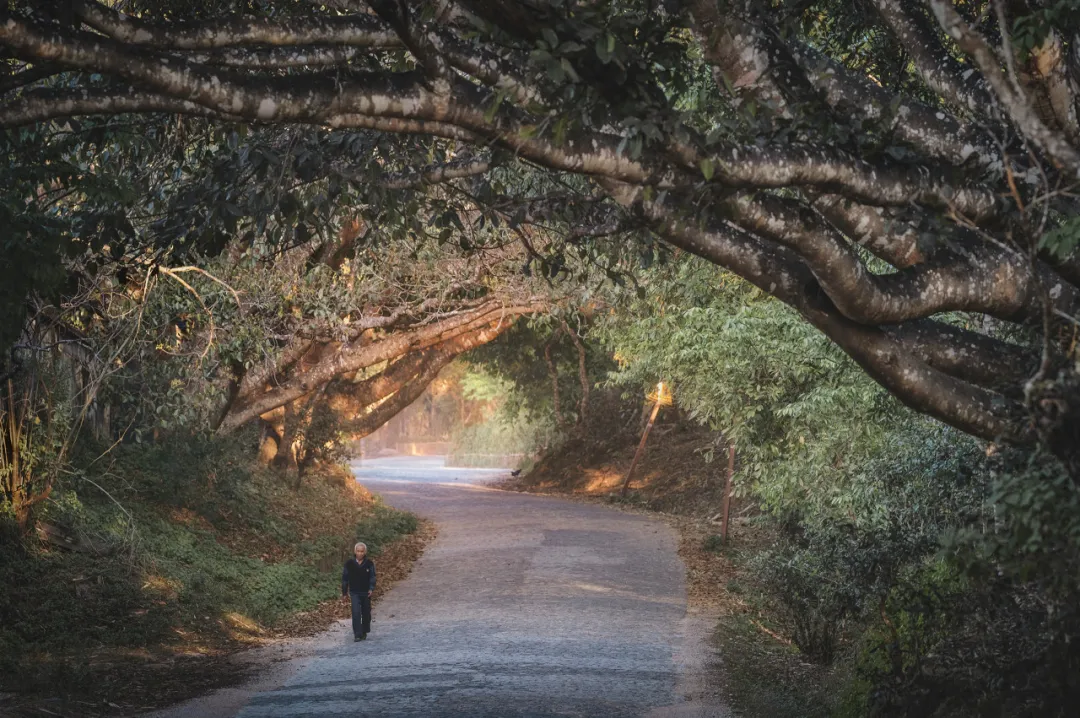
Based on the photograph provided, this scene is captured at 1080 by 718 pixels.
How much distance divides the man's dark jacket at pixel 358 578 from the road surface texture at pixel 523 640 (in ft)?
1.95

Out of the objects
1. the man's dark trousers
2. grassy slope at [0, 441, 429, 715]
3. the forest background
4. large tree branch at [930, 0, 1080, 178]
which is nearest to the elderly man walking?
the man's dark trousers

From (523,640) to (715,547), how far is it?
31.9ft

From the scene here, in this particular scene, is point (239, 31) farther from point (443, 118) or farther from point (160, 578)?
point (160, 578)

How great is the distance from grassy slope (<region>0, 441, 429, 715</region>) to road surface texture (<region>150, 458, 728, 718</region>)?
1004mm

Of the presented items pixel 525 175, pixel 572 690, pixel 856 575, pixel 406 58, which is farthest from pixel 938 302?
pixel 525 175

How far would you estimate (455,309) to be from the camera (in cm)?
2414

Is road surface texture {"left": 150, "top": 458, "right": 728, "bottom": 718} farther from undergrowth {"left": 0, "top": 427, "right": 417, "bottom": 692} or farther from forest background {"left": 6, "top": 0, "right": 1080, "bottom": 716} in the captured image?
forest background {"left": 6, "top": 0, "right": 1080, "bottom": 716}

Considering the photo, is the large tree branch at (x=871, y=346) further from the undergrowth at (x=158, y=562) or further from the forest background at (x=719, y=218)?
the undergrowth at (x=158, y=562)

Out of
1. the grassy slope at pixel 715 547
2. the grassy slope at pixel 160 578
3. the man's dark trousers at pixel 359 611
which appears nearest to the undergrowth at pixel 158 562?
the grassy slope at pixel 160 578

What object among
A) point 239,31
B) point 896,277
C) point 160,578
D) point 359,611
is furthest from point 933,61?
point 160,578

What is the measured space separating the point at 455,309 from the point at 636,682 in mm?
13656

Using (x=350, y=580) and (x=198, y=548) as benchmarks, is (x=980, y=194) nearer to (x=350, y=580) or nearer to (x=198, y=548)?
(x=350, y=580)

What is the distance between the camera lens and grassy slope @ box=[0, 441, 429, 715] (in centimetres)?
1122

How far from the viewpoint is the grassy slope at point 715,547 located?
430 inches
